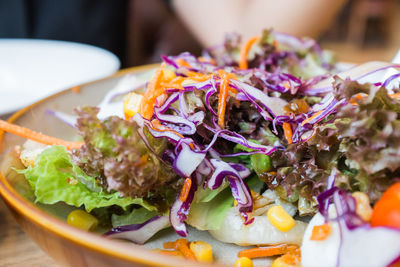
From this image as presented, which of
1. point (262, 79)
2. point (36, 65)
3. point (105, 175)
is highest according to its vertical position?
point (262, 79)

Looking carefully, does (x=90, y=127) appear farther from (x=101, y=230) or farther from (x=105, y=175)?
(x=101, y=230)

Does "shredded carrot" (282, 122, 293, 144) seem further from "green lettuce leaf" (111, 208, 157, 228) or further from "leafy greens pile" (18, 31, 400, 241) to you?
"green lettuce leaf" (111, 208, 157, 228)

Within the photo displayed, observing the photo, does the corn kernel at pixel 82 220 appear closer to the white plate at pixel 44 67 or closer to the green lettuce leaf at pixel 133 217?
the green lettuce leaf at pixel 133 217

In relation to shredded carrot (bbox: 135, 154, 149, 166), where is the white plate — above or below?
below

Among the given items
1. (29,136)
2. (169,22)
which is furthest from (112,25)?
(29,136)

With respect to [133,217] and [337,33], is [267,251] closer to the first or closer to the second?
[133,217]

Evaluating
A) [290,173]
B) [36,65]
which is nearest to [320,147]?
[290,173]

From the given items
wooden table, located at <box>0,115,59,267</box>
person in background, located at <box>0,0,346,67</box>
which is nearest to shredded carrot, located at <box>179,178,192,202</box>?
wooden table, located at <box>0,115,59,267</box>
